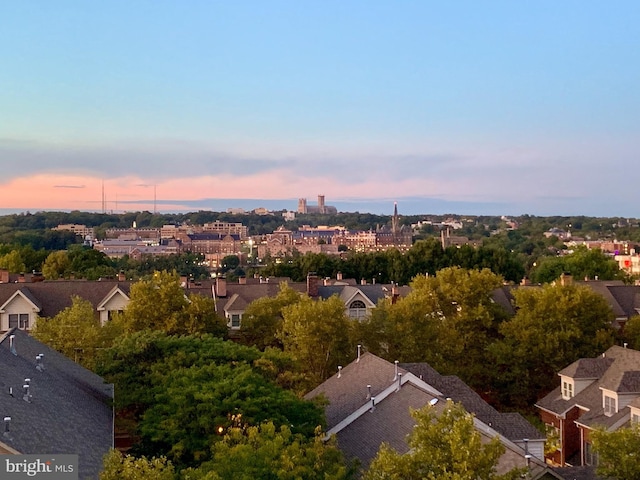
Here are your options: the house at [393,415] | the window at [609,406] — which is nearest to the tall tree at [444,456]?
the house at [393,415]

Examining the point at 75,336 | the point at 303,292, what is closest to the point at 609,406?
the point at 75,336

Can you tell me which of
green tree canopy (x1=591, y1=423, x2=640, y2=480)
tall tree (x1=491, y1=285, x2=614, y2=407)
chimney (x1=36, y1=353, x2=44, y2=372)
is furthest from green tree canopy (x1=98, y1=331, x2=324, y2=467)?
tall tree (x1=491, y1=285, x2=614, y2=407)

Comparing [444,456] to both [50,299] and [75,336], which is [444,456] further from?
[50,299]

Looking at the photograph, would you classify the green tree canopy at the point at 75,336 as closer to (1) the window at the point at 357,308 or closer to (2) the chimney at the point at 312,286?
(2) the chimney at the point at 312,286

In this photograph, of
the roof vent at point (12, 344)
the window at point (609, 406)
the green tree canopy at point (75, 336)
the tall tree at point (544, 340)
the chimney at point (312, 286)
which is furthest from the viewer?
the chimney at point (312, 286)

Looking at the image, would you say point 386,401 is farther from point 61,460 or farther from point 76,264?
point 76,264
